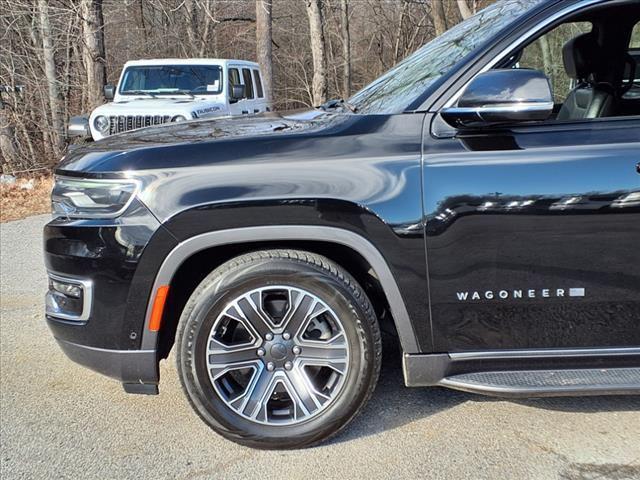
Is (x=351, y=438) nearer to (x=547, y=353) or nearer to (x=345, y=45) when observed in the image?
(x=547, y=353)

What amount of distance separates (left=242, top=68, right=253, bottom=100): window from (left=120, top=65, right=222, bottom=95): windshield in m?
1.07

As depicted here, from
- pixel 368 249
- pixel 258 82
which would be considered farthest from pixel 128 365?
pixel 258 82

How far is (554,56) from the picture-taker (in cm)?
334

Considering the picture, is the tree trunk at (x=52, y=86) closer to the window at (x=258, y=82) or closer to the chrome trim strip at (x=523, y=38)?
the window at (x=258, y=82)

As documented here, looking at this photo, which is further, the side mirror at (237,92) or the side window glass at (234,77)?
the side window glass at (234,77)

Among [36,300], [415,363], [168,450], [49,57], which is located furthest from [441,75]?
[49,57]

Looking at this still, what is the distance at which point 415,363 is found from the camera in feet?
8.92

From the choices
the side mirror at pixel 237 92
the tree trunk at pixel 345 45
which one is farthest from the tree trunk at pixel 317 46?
the side mirror at pixel 237 92

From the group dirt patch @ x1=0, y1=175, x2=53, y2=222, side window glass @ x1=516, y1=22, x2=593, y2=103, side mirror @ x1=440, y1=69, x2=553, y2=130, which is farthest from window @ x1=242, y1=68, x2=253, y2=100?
side mirror @ x1=440, y1=69, x2=553, y2=130

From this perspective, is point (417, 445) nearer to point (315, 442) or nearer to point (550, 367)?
point (315, 442)

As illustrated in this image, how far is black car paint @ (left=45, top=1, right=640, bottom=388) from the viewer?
2.55 meters

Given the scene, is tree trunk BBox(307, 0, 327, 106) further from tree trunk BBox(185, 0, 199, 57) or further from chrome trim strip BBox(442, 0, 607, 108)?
chrome trim strip BBox(442, 0, 607, 108)

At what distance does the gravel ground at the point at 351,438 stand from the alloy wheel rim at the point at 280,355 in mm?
225

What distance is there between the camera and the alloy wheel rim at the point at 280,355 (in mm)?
2754
